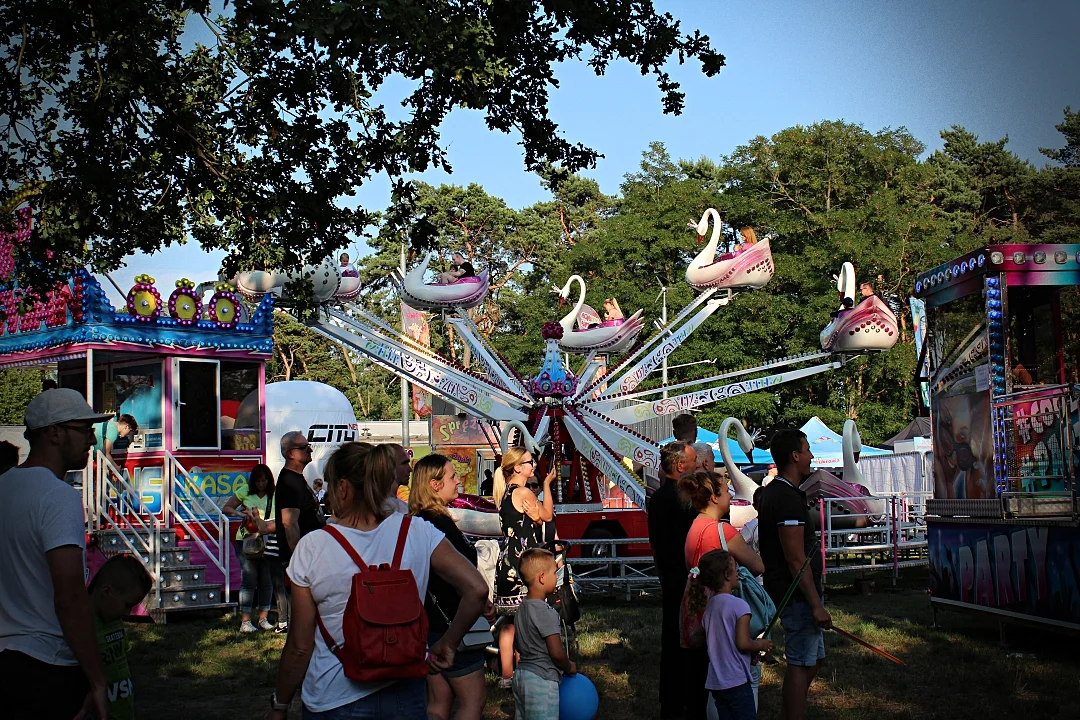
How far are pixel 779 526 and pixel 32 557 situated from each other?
3714 mm

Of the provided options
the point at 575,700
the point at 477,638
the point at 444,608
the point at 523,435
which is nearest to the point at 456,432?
the point at 523,435

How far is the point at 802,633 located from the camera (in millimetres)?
6176

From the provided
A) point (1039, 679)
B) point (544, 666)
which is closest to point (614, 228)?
point (1039, 679)

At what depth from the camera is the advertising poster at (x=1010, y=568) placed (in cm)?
931

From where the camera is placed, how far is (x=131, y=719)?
483cm

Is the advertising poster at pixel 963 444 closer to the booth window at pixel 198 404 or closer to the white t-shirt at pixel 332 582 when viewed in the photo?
the white t-shirt at pixel 332 582

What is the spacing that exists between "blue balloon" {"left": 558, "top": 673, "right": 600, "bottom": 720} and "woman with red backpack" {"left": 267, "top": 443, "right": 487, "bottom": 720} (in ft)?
8.52

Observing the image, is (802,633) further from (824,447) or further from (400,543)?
(824,447)

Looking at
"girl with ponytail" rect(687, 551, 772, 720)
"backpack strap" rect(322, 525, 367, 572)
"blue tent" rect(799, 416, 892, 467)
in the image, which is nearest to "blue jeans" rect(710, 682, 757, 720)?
"girl with ponytail" rect(687, 551, 772, 720)

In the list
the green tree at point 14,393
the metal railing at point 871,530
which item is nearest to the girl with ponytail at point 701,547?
the metal railing at point 871,530

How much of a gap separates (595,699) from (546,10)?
15.4ft

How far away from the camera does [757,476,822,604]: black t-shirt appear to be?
6.15 metres

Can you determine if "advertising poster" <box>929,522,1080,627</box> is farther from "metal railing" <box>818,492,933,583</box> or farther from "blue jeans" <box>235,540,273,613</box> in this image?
"blue jeans" <box>235,540,273,613</box>

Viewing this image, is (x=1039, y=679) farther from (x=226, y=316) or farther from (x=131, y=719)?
(x=226, y=316)
